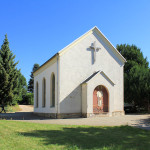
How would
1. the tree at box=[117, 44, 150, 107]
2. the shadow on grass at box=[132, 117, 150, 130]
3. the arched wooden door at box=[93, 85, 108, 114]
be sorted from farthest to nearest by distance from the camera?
Result: the tree at box=[117, 44, 150, 107] < the arched wooden door at box=[93, 85, 108, 114] < the shadow on grass at box=[132, 117, 150, 130]

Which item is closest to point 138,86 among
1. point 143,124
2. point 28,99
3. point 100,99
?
point 100,99

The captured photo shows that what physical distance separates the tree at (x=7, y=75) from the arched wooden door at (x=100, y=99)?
15961mm

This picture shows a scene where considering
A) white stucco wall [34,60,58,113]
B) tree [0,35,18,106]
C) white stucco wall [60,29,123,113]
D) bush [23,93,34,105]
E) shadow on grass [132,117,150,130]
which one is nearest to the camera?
shadow on grass [132,117,150,130]

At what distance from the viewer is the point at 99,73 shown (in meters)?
21.1

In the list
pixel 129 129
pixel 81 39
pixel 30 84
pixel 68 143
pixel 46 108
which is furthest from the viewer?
pixel 30 84

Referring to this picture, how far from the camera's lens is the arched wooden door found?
2108 centimetres

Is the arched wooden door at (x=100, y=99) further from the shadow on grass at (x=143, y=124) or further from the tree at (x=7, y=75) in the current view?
the tree at (x=7, y=75)

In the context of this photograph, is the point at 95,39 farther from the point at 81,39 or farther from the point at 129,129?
the point at 129,129

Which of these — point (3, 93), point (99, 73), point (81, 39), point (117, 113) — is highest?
point (81, 39)

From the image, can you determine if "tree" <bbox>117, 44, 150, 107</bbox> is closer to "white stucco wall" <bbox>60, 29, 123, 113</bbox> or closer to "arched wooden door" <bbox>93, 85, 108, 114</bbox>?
"white stucco wall" <bbox>60, 29, 123, 113</bbox>

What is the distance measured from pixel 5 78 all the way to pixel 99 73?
55.2 feet

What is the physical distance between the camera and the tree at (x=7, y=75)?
3128cm

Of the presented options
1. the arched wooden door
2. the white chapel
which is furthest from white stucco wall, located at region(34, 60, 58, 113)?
the arched wooden door

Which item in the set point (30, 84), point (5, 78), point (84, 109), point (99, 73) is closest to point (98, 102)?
point (84, 109)
